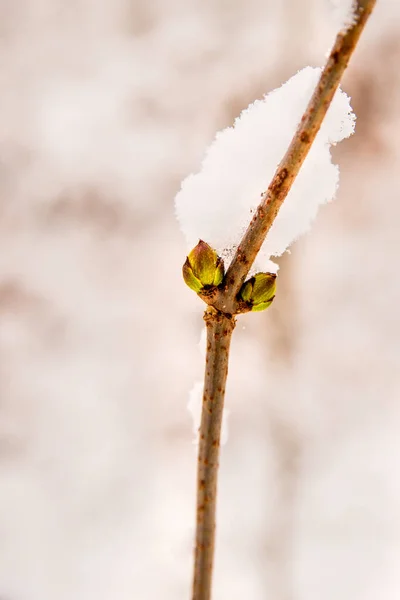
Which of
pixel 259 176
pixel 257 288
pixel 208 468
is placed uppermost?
pixel 259 176

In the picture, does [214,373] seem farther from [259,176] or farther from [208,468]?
[259,176]

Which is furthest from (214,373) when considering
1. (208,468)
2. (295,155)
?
(295,155)

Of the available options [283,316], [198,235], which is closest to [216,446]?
[198,235]

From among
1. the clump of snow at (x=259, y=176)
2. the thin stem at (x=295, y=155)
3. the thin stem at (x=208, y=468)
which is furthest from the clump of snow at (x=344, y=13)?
the thin stem at (x=208, y=468)

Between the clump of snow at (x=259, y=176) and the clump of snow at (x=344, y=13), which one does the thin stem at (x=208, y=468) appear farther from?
the clump of snow at (x=344, y=13)

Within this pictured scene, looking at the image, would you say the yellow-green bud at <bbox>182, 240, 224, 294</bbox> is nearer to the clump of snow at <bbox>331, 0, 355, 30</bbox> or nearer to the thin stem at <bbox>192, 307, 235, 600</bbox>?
the thin stem at <bbox>192, 307, 235, 600</bbox>

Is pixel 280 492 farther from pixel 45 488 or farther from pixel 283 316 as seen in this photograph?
pixel 45 488
